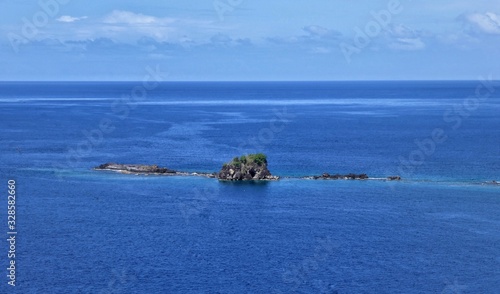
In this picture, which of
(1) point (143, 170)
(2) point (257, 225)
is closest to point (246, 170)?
→ (1) point (143, 170)

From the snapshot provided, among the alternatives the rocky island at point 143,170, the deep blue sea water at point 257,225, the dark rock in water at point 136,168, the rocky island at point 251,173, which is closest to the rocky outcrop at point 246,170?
the rocky island at point 251,173

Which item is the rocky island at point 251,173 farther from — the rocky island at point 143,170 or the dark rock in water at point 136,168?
the dark rock in water at point 136,168

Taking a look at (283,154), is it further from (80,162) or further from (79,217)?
(79,217)

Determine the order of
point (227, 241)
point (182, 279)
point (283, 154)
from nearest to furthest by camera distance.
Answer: point (182, 279), point (227, 241), point (283, 154)

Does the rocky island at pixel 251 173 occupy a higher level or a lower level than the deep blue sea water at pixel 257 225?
higher

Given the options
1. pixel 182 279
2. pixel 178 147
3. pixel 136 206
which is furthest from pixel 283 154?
pixel 182 279

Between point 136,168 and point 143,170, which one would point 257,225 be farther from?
point 136,168
